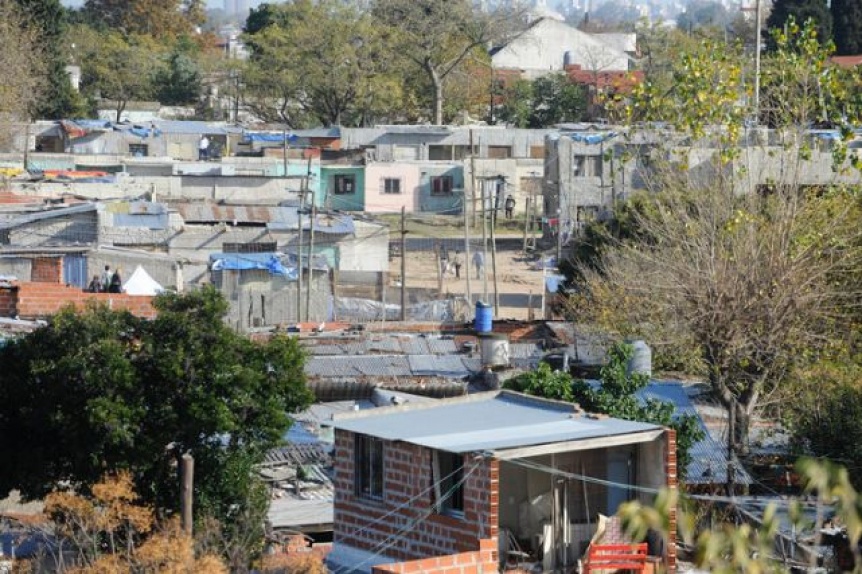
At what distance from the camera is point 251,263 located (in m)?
29.7

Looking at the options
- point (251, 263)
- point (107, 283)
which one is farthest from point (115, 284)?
point (251, 263)

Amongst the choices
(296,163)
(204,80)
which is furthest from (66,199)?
(204,80)

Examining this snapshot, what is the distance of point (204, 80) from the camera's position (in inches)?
2699

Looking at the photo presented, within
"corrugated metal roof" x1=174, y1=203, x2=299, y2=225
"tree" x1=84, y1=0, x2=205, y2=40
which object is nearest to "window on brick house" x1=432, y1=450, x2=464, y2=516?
"corrugated metal roof" x1=174, y1=203, x2=299, y2=225

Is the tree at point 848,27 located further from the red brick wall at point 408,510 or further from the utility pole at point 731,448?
the red brick wall at point 408,510

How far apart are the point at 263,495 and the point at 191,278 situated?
637 inches

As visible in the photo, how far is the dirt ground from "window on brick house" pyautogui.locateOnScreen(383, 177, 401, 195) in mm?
7157

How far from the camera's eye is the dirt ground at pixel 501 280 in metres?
35.6

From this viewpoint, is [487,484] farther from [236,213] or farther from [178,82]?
[178,82]

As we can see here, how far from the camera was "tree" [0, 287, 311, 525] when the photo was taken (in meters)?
13.7

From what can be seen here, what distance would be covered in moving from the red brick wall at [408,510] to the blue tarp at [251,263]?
15.8 m

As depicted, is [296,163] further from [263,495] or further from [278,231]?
[263,495]

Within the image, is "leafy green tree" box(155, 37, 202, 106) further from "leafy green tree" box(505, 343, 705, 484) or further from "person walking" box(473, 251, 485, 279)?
"leafy green tree" box(505, 343, 705, 484)

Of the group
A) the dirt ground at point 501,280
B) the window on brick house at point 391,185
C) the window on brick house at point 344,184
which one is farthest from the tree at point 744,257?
the window on brick house at point 391,185
